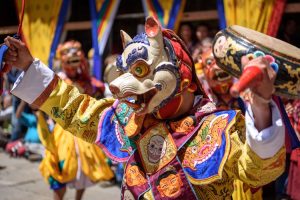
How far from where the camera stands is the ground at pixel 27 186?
4.91 meters

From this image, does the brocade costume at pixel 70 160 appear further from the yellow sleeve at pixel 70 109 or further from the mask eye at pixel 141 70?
Result: the mask eye at pixel 141 70

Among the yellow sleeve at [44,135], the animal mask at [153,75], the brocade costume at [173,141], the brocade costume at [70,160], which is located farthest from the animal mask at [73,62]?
the animal mask at [153,75]

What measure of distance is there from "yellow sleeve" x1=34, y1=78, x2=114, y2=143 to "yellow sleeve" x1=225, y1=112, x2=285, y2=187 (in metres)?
0.78

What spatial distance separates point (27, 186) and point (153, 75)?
3745 mm

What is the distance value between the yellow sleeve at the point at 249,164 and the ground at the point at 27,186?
3.10 meters

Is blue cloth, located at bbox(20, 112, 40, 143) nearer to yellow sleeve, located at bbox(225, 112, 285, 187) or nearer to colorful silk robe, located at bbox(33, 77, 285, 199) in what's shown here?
colorful silk robe, located at bbox(33, 77, 285, 199)

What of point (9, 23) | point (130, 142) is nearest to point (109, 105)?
point (130, 142)

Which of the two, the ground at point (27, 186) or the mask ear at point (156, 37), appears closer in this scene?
the mask ear at point (156, 37)

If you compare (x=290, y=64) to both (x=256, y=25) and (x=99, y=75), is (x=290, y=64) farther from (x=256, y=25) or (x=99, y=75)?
(x=99, y=75)

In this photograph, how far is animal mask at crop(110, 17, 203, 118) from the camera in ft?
6.57

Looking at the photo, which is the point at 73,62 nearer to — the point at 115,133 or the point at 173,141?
the point at 115,133

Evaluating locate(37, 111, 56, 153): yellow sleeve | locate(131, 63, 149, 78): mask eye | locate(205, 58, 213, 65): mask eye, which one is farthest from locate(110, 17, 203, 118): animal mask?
locate(37, 111, 56, 153): yellow sleeve

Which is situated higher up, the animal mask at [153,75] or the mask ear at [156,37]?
the mask ear at [156,37]

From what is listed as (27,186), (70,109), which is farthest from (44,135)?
(70,109)
